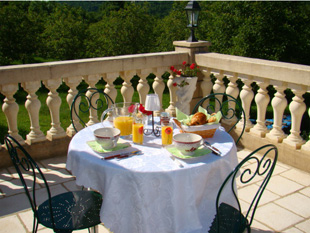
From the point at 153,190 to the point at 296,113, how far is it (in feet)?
7.52

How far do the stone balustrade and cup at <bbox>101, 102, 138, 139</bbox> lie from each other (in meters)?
1.56

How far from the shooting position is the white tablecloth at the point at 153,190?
2.13 m

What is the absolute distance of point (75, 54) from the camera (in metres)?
13.1

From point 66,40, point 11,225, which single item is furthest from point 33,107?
point 66,40

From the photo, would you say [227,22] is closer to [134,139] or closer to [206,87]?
[206,87]

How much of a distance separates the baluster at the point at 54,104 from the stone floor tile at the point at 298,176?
8.18 feet

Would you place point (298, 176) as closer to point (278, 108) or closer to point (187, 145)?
point (278, 108)

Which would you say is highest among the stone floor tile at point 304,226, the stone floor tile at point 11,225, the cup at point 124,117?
the cup at point 124,117

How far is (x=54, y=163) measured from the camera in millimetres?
4199

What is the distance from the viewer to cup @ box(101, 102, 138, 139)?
263 centimetres

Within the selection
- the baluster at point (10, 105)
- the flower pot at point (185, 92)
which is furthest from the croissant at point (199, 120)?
the baluster at point (10, 105)

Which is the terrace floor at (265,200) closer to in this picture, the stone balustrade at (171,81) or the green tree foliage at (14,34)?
the stone balustrade at (171,81)

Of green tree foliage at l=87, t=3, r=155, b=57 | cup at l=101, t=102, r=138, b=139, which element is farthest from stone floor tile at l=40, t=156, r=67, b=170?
green tree foliage at l=87, t=3, r=155, b=57

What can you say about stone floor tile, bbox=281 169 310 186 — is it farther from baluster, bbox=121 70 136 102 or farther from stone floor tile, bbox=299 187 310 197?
baluster, bbox=121 70 136 102
